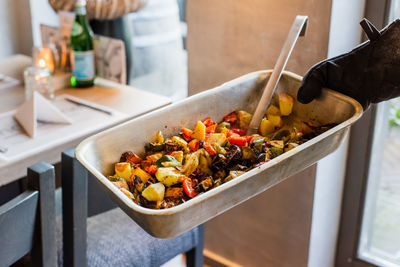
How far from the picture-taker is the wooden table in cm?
130

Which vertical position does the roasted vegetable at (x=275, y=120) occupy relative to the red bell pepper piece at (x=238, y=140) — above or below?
above

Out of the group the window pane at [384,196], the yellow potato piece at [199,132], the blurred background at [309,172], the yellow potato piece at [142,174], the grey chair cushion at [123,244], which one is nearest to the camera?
the yellow potato piece at [142,174]

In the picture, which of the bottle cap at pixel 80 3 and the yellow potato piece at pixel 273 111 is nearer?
the yellow potato piece at pixel 273 111

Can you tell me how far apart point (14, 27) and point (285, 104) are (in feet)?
5.24

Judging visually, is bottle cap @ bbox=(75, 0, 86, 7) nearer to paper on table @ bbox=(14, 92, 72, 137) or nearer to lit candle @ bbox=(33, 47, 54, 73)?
lit candle @ bbox=(33, 47, 54, 73)

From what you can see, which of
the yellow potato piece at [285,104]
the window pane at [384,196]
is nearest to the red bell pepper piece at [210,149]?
the yellow potato piece at [285,104]

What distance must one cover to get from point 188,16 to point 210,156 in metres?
0.89

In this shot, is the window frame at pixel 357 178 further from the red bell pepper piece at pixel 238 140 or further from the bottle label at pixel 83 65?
the bottle label at pixel 83 65

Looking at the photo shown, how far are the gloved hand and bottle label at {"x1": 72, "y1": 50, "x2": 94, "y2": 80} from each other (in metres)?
0.96

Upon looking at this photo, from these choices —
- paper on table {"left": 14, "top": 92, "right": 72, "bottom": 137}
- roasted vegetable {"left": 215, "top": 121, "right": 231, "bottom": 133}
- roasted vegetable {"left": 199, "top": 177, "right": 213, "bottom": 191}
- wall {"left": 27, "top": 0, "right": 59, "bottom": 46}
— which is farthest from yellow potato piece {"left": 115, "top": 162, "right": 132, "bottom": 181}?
wall {"left": 27, "top": 0, "right": 59, "bottom": 46}

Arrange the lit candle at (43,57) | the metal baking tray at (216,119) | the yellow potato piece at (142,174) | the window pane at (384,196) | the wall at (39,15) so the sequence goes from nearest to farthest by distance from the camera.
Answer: the metal baking tray at (216,119) → the yellow potato piece at (142,174) → the window pane at (384,196) → the lit candle at (43,57) → the wall at (39,15)

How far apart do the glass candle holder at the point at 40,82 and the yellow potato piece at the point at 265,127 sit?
3.04ft

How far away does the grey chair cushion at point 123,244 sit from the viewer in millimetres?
1245

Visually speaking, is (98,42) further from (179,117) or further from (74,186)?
(179,117)
